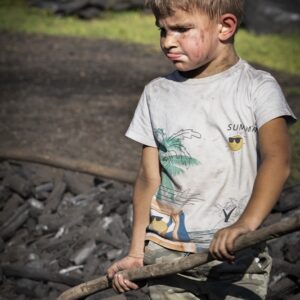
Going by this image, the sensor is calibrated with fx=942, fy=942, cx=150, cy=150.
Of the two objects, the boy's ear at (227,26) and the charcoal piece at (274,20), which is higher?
the boy's ear at (227,26)

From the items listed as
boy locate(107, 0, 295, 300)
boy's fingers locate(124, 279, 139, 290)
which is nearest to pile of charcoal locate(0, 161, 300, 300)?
boy's fingers locate(124, 279, 139, 290)

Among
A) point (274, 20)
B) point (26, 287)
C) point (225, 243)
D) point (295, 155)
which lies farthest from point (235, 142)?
point (274, 20)

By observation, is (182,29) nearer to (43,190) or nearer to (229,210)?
(229,210)

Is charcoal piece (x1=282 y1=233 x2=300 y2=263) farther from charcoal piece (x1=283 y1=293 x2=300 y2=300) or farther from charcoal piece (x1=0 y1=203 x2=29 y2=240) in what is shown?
charcoal piece (x1=0 y1=203 x2=29 y2=240)

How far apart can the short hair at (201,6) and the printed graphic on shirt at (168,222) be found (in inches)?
29.6

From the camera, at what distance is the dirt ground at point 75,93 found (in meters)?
8.37

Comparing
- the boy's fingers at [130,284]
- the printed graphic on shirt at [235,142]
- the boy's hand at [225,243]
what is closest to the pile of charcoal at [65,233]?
the boy's fingers at [130,284]

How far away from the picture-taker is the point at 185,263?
3.30 m

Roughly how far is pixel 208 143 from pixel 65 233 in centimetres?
270

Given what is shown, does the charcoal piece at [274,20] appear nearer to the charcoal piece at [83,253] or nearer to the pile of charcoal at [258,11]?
the pile of charcoal at [258,11]

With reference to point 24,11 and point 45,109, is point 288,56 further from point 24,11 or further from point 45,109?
point 24,11

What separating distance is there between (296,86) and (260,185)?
748cm

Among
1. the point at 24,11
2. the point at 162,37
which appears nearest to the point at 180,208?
the point at 162,37

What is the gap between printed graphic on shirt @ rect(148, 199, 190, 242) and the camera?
3.63m
